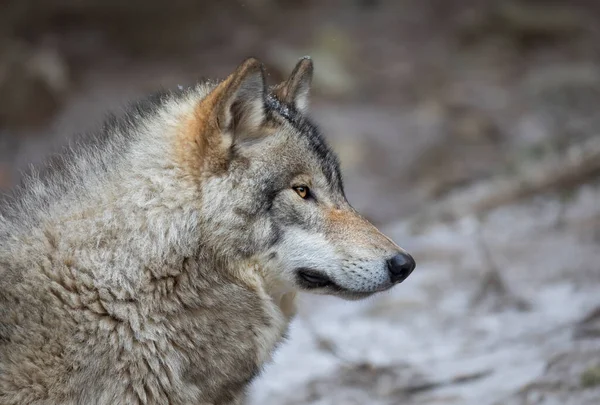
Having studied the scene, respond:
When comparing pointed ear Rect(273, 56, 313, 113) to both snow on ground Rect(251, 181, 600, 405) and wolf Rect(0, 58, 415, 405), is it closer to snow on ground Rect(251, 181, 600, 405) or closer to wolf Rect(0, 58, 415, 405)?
wolf Rect(0, 58, 415, 405)

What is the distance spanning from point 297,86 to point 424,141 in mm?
8442

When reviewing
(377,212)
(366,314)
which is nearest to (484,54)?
(377,212)

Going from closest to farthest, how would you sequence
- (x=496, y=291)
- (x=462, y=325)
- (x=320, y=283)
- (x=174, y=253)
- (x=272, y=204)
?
(x=174, y=253) → (x=272, y=204) → (x=320, y=283) → (x=462, y=325) → (x=496, y=291)

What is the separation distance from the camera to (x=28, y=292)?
13.4ft

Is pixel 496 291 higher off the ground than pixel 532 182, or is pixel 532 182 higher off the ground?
pixel 532 182

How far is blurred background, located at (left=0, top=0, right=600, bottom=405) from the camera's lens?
6.32m

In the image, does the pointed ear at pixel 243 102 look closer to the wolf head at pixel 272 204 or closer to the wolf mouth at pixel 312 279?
the wolf head at pixel 272 204

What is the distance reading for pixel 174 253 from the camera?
4.23m

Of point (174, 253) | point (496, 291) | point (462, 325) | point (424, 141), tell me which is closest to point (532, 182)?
point (496, 291)

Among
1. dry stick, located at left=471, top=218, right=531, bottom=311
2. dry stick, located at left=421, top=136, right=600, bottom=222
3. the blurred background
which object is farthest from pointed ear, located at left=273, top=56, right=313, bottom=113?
dry stick, located at left=421, top=136, right=600, bottom=222

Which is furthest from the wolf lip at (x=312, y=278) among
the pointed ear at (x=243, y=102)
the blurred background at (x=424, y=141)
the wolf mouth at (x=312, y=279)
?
the blurred background at (x=424, y=141)

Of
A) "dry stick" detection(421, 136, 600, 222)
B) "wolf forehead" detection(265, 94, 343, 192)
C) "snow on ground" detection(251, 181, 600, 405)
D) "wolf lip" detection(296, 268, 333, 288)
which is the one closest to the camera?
"wolf lip" detection(296, 268, 333, 288)

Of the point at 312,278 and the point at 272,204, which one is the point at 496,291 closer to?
the point at 312,278

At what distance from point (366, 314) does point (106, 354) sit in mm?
3928
